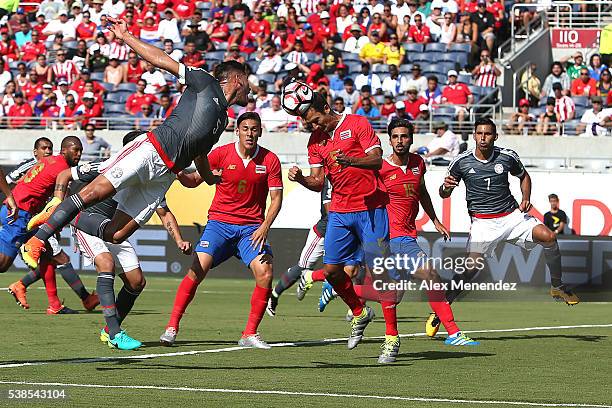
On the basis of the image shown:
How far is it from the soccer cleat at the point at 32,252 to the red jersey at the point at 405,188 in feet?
16.8

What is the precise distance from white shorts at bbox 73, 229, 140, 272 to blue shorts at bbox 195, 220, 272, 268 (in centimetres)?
77

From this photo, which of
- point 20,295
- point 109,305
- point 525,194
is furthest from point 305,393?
point 20,295

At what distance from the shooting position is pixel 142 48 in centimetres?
1077

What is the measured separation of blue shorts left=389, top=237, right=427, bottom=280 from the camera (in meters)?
14.1

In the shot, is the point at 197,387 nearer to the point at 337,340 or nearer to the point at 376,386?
the point at 376,386

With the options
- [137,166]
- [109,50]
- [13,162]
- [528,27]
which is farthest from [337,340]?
[109,50]

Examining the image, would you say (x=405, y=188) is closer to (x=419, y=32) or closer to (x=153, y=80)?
(x=419, y=32)

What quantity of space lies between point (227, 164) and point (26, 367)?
352cm

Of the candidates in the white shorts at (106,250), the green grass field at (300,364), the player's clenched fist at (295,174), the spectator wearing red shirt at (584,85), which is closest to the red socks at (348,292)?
the green grass field at (300,364)

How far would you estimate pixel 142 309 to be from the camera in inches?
728

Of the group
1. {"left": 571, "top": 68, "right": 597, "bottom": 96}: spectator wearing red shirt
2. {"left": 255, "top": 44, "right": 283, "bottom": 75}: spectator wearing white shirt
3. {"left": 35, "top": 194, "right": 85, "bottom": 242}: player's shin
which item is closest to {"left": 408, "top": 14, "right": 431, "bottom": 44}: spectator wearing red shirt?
{"left": 255, "top": 44, "right": 283, "bottom": 75}: spectator wearing white shirt

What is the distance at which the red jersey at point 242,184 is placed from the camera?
1341 cm

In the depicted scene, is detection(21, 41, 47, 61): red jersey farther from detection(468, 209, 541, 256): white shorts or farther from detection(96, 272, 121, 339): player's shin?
detection(96, 272, 121, 339): player's shin

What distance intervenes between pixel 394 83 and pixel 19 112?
8936 mm
